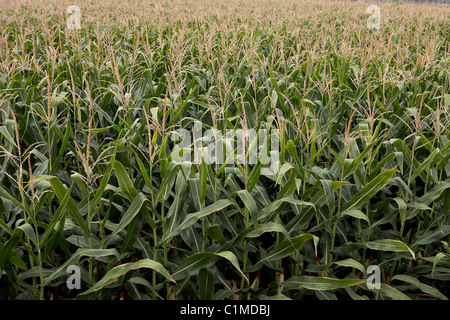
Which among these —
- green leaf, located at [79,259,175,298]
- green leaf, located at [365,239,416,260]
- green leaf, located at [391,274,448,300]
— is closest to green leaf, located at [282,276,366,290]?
green leaf, located at [365,239,416,260]

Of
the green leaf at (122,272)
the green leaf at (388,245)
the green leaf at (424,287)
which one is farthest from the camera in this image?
the green leaf at (424,287)

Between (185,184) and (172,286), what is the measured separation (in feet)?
1.59

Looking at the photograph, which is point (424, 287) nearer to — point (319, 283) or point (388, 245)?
point (388, 245)

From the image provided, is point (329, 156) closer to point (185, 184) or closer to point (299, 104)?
point (299, 104)

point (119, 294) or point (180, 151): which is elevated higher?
point (180, 151)

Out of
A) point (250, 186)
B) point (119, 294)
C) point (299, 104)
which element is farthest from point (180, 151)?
point (299, 104)

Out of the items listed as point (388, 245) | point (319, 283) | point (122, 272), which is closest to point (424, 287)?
point (388, 245)

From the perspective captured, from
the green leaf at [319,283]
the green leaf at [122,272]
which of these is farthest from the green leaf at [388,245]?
the green leaf at [122,272]

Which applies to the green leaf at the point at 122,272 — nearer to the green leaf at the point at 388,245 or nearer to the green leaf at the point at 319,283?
the green leaf at the point at 319,283

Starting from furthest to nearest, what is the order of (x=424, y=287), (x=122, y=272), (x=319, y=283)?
(x=424, y=287) < (x=319, y=283) < (x=122, y=272)

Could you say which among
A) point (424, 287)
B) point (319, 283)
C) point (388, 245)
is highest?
point (388, 245)

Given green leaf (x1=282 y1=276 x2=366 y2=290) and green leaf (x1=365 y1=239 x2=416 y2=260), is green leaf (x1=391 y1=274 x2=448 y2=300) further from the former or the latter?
green leaf (x1=282 y1=276 x2=366 y2=290)

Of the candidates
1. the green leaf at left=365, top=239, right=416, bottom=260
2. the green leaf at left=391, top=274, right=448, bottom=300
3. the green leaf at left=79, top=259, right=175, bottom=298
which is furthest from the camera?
the green leaf at left=391, top=274, right=448, bottom=300
